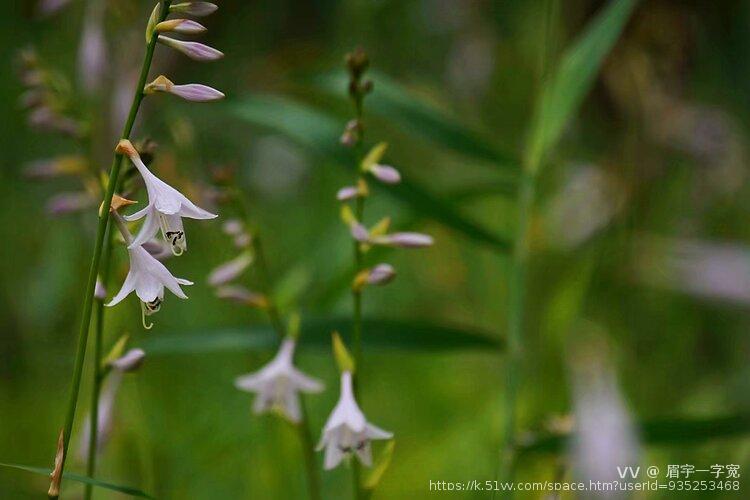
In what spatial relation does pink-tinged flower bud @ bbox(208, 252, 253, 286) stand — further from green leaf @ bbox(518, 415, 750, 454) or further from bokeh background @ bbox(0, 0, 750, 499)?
green leaf @ bbox(518, 415, 750, 454)

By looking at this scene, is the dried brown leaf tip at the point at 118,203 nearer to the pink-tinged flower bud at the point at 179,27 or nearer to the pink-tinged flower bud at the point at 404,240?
the pink-tinged flower bud at the point at 179,27

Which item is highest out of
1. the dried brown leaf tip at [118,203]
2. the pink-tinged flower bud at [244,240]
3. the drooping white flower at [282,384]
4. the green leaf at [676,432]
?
the pink-tinged flower bud at [244,240]

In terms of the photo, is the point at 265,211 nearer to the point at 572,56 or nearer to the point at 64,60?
the point at 64,60

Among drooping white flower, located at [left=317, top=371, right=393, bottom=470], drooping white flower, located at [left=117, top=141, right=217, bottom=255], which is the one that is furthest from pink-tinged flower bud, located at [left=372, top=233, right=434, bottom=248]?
drooping white flower, located at [left=117, top=141, right=217, bottom=255]

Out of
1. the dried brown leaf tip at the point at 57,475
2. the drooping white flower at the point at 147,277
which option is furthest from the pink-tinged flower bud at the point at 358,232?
the dried brown leaf tip at the point at 57,475

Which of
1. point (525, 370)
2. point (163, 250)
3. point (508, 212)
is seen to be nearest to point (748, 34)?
point (508, 212)

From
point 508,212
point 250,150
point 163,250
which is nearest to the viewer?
point 163,250
